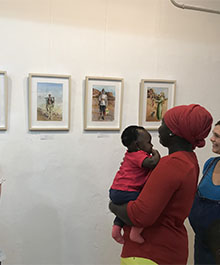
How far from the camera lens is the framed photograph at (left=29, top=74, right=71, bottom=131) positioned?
187 centimetres

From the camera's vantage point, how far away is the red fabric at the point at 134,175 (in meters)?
1.27

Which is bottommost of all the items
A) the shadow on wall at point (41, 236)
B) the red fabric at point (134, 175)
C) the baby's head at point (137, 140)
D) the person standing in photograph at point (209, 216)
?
the shadow on wall at point (41, 236)

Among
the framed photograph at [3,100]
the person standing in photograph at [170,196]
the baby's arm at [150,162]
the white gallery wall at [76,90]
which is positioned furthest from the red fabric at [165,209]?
the framed photograph at [3,100]

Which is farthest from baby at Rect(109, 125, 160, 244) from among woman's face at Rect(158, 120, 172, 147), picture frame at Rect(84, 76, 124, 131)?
picture frame at Rect(84, 76, 124, 131)

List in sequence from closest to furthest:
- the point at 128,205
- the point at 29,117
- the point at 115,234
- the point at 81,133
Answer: the point at 128,205 < the point at 115,234 < the point at 29,117 < the point at 81,133

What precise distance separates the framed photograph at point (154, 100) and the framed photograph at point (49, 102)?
552 millimetres

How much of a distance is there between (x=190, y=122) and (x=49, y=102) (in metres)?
1.09

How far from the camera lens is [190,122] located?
1103 mm

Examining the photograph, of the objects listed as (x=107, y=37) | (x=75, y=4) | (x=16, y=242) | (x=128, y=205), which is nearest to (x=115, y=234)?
(x=128, y=205)

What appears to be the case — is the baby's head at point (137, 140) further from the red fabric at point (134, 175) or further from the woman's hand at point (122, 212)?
→ the woman's hand at point (122, 212)

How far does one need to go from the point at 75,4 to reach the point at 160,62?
727 mm

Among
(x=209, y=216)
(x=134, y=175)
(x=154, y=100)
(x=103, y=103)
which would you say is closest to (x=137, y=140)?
(x=134, y=175)

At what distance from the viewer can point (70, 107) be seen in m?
1.95

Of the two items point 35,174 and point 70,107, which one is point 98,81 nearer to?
point 70,107
